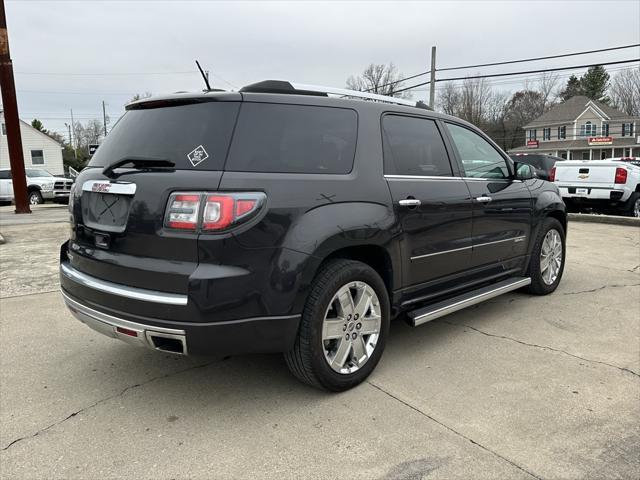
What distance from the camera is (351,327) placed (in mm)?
A: 3135

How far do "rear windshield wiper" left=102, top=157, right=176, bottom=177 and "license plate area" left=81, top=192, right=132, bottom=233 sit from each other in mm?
151

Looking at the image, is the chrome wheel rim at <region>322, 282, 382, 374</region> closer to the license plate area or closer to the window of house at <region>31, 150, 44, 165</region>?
the license plate area

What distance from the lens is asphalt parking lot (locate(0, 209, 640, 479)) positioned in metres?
2.46

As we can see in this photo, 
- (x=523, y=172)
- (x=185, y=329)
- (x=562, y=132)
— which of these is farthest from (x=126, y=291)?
(x=562, y=132)

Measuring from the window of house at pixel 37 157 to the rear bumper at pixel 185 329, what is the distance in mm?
46307

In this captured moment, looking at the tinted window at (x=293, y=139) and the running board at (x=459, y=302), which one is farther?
the running board at (x=459, y=302)

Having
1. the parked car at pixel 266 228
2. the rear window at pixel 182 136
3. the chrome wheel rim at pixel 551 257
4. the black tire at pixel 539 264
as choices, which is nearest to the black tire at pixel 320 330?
the parked car at pixel 266 228

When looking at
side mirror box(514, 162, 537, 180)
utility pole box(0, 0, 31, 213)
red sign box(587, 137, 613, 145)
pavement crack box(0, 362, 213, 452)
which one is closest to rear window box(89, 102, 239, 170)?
pavement crack box(0, 362, 213, 452)

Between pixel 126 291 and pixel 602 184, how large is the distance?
467 inches

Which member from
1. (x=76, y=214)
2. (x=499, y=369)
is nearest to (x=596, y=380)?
(x=499, y=369)

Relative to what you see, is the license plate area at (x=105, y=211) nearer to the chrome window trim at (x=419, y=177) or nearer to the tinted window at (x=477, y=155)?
the chrome window trim at (x=419, y=177)

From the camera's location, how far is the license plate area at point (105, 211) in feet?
9.13

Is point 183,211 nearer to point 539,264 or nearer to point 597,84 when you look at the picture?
point 539,264

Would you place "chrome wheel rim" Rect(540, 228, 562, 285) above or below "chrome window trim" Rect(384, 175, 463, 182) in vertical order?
below
